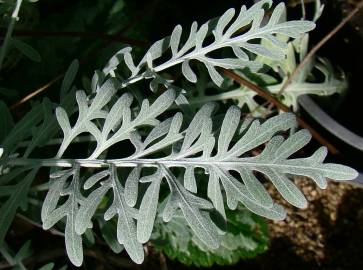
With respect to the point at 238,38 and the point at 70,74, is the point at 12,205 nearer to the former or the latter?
the point at 70,74

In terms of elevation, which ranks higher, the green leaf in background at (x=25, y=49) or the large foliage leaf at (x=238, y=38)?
the large foliage leaf at (x=238, y=38)

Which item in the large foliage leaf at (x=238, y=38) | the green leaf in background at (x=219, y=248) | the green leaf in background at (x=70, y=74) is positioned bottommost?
the green leaf in background at (x=219, y=248)

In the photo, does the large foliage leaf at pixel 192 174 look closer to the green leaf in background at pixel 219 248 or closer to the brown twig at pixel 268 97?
the brown twig at pixel 268 97

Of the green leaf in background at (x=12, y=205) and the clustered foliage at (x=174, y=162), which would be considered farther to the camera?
the green leaf in background at (x=12, y=205)

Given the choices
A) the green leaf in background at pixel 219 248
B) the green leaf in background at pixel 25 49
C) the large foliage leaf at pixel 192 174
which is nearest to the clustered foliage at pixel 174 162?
the large foliage leaf at pixel 192 174

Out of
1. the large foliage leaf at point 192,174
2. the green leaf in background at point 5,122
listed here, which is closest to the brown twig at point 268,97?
the large foliage leaf at point 192,174

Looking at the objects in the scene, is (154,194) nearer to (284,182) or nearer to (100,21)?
(284,182)

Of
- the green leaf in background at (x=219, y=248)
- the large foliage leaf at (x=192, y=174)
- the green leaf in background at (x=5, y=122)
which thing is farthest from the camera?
the green leaf in background at (x=219, y=248)

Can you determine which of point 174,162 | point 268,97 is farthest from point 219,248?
point 174,162

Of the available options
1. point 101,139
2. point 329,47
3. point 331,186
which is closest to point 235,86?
point 329,47

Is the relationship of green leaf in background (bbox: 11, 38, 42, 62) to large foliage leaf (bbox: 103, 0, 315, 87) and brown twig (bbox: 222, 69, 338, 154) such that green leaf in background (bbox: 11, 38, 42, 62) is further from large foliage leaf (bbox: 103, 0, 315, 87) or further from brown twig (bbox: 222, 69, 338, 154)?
brown twig (bbox: 222, 69, 338, 154)

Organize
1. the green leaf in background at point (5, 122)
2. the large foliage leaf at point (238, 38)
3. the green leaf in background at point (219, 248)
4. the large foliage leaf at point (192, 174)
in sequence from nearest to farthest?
the large foliage leaf at point (192, 174), the large foliage leaf at point (238, 38), the green leaf in background at point (5, 122), the green leaf in background at point (219, 248)
